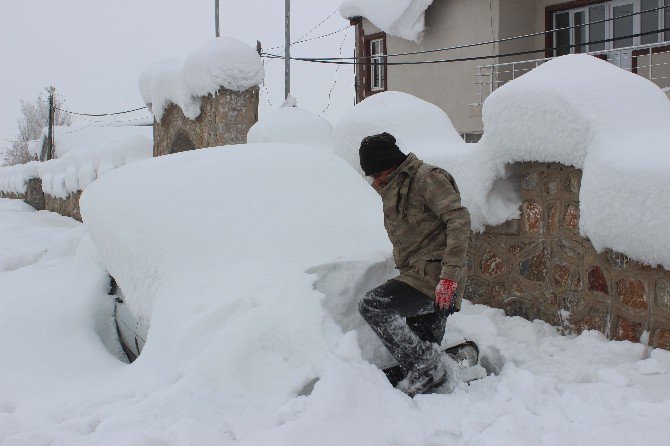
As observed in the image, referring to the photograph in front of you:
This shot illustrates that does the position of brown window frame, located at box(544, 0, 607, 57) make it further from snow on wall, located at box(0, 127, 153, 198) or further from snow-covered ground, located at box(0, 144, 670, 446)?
snow on wall, located at box(0, 127, 153, 198)

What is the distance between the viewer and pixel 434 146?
4.69 meters

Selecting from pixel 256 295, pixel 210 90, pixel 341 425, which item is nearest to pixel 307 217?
pixel 256 295

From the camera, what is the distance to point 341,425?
250 cm

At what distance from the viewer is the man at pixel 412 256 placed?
285cm

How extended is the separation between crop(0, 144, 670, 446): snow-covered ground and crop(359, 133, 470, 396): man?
6.7 inches

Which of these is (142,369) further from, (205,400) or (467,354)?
(467,354)

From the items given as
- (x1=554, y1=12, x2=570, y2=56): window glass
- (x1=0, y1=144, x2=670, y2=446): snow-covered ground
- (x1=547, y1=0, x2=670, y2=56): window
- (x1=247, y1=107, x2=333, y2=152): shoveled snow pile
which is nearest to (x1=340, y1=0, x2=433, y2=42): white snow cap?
(x1=554, y1=12, x2=570, y2=56): window glass

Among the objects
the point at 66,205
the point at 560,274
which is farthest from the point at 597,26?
the point at 66,205

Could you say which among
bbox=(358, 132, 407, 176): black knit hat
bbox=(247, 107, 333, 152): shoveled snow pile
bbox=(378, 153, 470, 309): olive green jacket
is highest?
bbox=(247, 107, 333, 152): shoveled snow pile

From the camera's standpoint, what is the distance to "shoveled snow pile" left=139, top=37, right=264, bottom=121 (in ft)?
32.9

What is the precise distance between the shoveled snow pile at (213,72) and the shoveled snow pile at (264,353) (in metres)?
5.93

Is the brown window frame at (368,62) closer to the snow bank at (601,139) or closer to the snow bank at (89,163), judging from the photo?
the snow bank at (89,163)

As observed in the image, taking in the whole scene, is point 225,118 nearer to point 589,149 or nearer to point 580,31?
point 580,31

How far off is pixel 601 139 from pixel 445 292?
1.36 m
